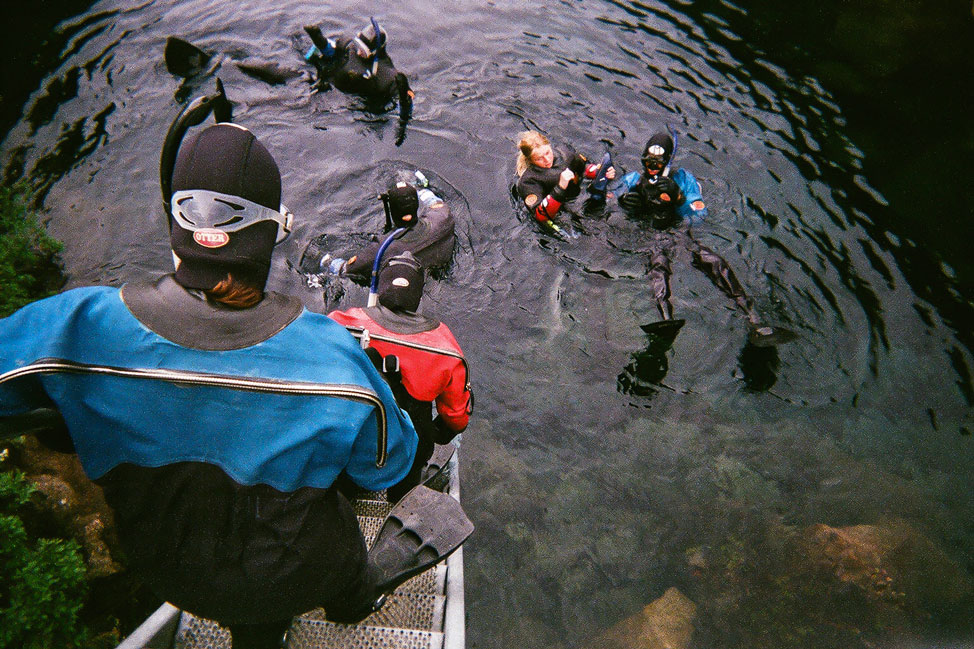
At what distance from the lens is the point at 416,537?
2783 mm

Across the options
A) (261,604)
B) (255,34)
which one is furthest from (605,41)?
(261,604)

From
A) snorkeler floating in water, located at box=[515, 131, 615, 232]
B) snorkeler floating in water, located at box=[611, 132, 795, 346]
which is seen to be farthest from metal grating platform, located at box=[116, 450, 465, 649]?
snorkeler floating in water, located at box=[515, 131, 615, 232]

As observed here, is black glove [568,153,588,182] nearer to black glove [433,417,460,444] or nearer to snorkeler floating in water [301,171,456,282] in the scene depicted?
snorkeler floating in water [301,171,456,282]

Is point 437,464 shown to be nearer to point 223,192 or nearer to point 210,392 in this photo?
point 210,392

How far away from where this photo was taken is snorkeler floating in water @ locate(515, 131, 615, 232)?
668 centimetres

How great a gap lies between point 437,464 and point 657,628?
2091 millimetres

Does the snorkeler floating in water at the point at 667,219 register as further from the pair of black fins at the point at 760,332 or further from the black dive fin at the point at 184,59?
the black dive fin at the point at 184,59

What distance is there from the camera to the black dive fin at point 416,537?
2621mm

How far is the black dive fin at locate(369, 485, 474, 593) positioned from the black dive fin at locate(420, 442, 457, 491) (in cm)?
88

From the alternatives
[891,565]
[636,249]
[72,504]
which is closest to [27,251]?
[72,504]

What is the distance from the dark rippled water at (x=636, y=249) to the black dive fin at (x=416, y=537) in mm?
1881

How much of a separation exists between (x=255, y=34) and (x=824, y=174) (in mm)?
9305

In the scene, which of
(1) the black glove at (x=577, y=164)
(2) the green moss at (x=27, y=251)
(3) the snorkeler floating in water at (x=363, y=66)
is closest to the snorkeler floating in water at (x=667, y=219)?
(1) the black glove at (x=577, y=164)

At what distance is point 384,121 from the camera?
8.44 meters
